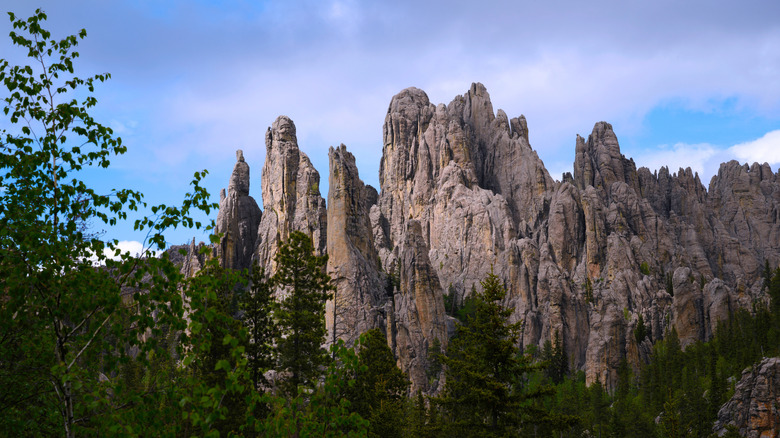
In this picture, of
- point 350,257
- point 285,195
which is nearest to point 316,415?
point 350,257

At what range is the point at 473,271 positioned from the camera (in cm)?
13338

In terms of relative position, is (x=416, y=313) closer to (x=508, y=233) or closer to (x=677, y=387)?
(x=677, y=387)

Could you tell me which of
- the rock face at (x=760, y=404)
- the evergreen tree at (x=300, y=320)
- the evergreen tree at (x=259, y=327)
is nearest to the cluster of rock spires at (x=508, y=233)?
the rock face at (x=760, y=404)

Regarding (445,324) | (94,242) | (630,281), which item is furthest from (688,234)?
(94,242)

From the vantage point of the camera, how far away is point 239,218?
413ft

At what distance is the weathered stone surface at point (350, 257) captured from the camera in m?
86.4

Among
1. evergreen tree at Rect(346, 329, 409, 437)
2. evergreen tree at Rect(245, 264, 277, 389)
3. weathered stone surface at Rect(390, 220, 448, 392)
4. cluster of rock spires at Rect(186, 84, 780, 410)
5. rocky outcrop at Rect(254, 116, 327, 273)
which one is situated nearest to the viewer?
evergreen tree at Rect(245, 264, 277, 389)

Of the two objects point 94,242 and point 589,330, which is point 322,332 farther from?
point 589,330

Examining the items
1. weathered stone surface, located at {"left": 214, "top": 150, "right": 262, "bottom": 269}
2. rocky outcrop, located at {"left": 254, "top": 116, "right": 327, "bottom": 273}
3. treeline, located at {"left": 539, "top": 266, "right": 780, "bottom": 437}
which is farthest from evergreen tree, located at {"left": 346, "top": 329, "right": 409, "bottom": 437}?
weathered stone surface, located at {"left": 214, "top": 150, "right": 262, "bottom": 269}

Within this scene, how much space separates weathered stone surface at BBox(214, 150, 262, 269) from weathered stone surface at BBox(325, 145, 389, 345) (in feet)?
95.0

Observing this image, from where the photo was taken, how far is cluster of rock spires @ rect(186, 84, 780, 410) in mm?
98438

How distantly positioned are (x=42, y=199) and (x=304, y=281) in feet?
77.4

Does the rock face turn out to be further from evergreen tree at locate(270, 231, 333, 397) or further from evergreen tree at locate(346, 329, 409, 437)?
evergreen tree at locate(270, 231, 333, 397)

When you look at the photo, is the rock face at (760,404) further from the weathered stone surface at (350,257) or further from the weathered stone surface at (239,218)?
the weathered stone surface at (239,218)
